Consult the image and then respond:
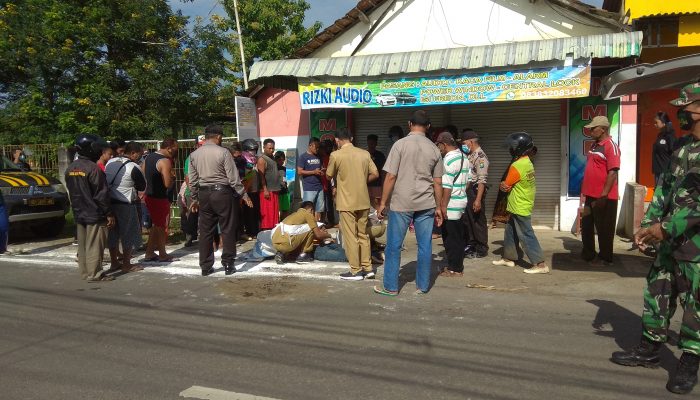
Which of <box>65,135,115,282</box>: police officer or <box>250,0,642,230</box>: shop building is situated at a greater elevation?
<box>250,0,642,230</box>: shop building

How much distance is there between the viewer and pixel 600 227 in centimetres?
734

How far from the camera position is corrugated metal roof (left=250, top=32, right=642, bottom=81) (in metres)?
8.57

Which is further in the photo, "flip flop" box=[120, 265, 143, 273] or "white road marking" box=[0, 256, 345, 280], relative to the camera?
"flip flop" box=[120, 265, 143, 273]

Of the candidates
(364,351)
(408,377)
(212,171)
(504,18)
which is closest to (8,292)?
(212,171)

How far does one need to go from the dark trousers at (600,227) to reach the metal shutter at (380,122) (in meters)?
4.68

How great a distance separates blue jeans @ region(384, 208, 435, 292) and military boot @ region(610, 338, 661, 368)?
2.39m

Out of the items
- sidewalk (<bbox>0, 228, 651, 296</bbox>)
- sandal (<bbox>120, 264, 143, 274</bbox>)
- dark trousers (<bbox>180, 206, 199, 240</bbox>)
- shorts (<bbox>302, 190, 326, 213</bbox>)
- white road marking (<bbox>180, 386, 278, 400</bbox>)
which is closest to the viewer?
white road marking (<bbox>180, 386, 278, 400</bbox>)

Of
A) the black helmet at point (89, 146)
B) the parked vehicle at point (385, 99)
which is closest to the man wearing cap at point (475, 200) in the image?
the parked vehicle at point (385, 99)

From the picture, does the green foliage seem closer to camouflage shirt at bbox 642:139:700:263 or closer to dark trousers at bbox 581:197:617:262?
dark trousers at bbox 581:197:617:262

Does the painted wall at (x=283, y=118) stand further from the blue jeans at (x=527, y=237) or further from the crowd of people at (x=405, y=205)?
the blue jeans at (x=527, y=237)

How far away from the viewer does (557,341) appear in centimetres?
482

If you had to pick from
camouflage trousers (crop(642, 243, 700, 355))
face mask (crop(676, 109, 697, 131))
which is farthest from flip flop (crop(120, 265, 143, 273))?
face mask (crop(676, 109, 697, 131))

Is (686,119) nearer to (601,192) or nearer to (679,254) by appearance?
(679,254)

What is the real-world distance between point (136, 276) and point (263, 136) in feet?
19.4
